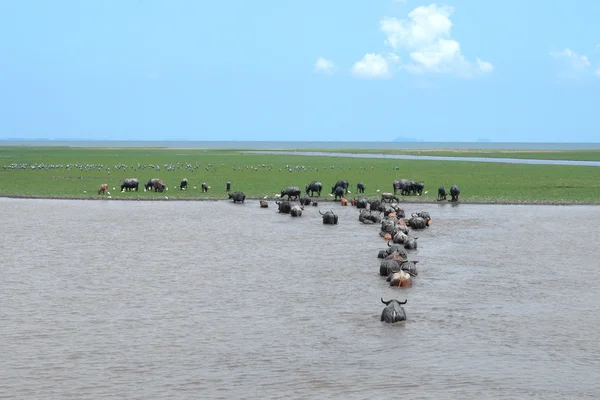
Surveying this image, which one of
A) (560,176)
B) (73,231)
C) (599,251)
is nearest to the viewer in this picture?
(599,251)

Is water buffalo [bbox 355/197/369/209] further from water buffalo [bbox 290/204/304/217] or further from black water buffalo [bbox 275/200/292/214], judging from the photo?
water buffalo [bbox 290/204/304/217]

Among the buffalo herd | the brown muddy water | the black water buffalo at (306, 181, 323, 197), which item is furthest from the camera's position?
the black water buffalo at (306, 181, 323, 197)

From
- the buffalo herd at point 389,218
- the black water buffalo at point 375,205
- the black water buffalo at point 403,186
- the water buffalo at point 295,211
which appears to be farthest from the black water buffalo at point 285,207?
the black water buffalo at point 403,186

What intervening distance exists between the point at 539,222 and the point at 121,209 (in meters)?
24.0

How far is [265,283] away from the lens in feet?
79.1

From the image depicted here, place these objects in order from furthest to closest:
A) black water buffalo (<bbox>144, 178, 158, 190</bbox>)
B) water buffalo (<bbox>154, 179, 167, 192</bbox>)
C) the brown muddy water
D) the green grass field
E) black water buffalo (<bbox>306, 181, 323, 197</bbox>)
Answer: black water buffalo (<bbox>144, 178, 158, 190</bbox>) < water buffalo (<bbox>154, 179, 167, 192</bbox>) < the green grass field < black water buffalo (<bbox>306, 181, 323, 197</bbox>) < the brown muddy water

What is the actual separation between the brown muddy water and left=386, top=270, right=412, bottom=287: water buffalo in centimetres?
55

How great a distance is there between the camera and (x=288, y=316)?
19859 mm

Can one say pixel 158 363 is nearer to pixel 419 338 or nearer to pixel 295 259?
pixel 419 338

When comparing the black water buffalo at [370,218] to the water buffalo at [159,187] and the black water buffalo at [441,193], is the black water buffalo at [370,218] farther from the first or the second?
the water buffalo at [159,187]

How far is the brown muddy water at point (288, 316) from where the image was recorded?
14930 mm

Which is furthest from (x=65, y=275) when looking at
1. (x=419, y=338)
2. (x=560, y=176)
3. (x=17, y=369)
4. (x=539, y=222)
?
(x=560, y=176)

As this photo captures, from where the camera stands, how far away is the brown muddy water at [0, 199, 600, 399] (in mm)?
14930

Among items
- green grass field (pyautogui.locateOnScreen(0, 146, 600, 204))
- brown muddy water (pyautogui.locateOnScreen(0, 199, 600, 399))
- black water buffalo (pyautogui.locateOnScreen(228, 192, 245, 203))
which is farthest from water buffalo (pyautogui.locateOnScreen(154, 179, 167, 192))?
brown muddy water (pyautogui.locateOnScreen(0, 199, 600, 399))
